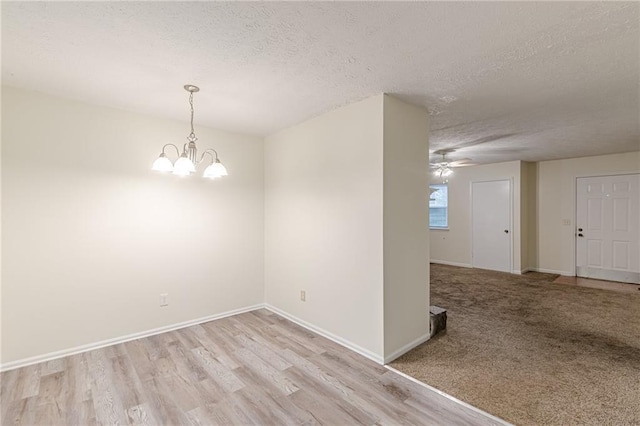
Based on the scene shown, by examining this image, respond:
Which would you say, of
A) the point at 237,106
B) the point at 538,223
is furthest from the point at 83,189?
the point at 538,223

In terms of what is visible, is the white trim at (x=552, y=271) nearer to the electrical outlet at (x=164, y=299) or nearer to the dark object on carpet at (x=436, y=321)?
the dark object on carpet at (x=436, y=321)

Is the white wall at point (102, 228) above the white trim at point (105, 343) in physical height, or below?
above

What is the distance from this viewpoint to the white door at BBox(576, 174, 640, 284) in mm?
5371

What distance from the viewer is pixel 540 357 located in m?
2.75

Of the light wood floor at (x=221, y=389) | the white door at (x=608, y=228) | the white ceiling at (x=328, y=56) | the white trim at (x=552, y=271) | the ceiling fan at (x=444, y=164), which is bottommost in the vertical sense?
the light wood floor at (x=221, y=389)

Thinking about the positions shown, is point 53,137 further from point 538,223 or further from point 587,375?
point 538,223

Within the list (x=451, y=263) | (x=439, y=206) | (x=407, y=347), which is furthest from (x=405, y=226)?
(x=439, y=206)

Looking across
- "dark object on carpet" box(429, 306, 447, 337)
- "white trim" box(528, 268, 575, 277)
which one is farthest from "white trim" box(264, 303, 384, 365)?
"white trim" box(528, 268, 575, 277)

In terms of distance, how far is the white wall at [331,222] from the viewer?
9.11 ft

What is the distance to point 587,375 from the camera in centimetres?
245

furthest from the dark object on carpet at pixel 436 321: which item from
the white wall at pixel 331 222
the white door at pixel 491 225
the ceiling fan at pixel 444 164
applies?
the white door at pixel 491 225

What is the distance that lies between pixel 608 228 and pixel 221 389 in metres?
7.15

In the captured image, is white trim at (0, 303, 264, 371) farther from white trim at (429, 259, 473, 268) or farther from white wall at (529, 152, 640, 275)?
white wall at (529, 152, 640, 275)

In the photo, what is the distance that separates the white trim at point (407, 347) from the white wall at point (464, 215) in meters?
4.37
